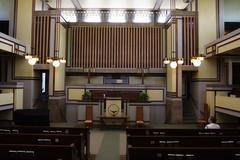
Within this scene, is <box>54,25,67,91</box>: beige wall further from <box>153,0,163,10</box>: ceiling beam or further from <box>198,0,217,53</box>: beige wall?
<box>198,0,217,53</box>: beige wall

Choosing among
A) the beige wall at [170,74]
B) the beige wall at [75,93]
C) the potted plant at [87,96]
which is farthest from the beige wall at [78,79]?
the beige wall at [170,74]

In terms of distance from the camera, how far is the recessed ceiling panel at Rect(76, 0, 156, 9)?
15164 millimetres

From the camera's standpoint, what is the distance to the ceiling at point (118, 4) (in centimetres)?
1515

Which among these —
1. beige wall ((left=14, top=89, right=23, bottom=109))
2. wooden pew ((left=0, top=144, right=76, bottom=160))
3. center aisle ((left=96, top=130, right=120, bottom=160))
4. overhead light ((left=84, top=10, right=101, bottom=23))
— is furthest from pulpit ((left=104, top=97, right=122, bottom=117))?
wooden pew ((left=0, top=144, right=76, bottom=160))

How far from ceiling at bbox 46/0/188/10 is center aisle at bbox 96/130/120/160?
7.88m

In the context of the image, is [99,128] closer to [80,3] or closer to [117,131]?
[117,131]

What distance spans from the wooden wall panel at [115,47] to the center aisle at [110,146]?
5.60 meters

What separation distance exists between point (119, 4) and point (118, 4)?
0.20ft

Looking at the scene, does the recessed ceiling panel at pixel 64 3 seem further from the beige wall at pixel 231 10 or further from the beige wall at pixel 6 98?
the beige wall at pixel 231 10

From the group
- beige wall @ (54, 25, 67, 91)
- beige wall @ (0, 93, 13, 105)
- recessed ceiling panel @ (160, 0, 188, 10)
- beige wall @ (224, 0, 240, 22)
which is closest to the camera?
beige wall @ (0, 93, 13, 105)

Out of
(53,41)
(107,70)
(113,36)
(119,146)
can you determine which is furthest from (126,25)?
(119,146)

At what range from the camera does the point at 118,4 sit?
1592 centimetres

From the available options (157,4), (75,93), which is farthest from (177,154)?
(157,4)

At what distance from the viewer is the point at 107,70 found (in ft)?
50.4
